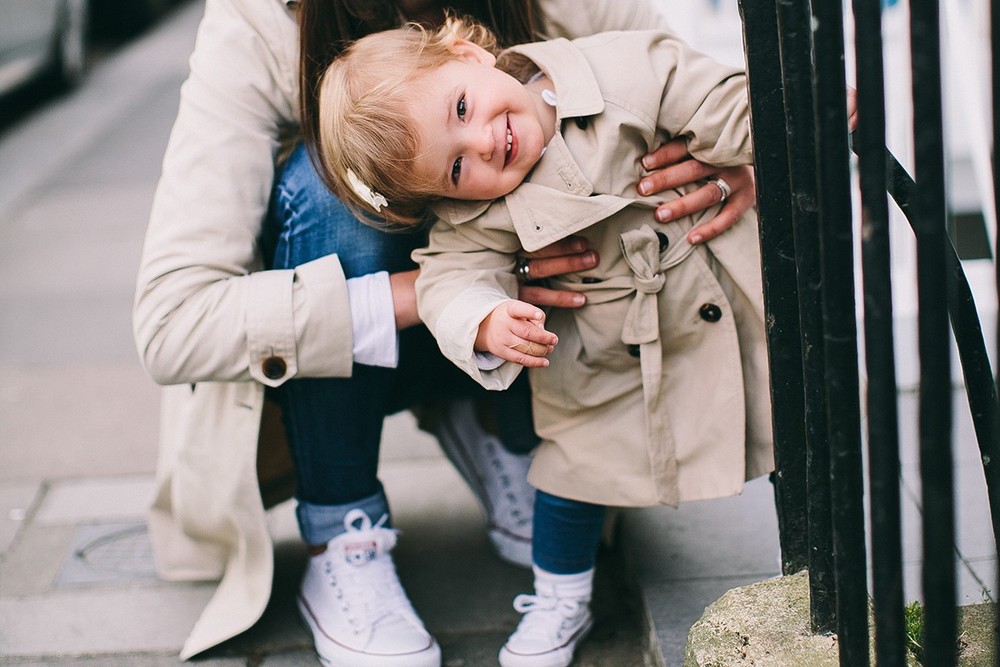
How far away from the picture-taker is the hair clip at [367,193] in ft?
6.00

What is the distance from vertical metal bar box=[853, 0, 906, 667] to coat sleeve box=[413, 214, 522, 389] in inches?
26.4

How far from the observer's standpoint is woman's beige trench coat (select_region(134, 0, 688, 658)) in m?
1.87

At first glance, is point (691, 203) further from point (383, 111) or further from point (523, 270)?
point (383, 111)

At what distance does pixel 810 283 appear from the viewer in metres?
1.25

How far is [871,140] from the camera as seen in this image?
3.39 ft

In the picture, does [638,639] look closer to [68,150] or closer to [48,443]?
[48,443]

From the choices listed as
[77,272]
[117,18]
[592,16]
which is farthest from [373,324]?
[117,18]

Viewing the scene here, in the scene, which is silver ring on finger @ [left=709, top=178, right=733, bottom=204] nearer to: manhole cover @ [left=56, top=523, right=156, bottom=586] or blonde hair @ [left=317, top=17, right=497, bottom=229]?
blonde hair @ [left=317, top=17, right=497, bottom=229]

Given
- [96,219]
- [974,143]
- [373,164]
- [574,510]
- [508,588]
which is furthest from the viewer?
[96,219]

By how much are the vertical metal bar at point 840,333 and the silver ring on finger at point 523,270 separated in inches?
30.5

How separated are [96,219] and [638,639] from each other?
3.44 meters

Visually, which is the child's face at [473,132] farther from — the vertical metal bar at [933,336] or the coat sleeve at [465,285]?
the vertical metal bar at [933,336]

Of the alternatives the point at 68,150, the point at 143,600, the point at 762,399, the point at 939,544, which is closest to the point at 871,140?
the point at 939,544

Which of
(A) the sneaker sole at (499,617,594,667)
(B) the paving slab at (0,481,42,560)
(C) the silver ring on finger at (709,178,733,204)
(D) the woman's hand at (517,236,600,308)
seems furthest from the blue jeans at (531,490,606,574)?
(B) the paving slab at (0,481,42,560)
